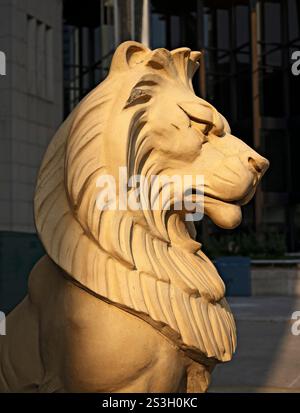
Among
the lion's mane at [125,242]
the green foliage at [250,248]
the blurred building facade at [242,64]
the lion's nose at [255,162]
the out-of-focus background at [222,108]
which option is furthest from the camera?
the blurred building facade at [242,64]

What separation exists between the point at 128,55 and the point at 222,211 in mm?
587

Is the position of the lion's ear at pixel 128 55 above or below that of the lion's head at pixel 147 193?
above

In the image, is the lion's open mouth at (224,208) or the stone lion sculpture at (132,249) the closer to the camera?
the stone lion sculpture at (132,249)

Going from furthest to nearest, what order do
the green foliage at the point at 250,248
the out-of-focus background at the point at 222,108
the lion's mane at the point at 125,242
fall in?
the green foliage at the point at 250,248
the out-of-focus background at the point at 222,108
the lion's mane at the point at 125,242

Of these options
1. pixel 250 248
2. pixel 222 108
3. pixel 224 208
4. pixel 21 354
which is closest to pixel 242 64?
pixel 222 108

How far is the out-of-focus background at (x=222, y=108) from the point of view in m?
5.79

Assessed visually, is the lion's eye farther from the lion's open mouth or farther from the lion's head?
the lion's open mouth

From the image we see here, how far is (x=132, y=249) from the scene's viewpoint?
1.65 meters

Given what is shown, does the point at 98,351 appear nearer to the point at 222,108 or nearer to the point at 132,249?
the point at 132,249

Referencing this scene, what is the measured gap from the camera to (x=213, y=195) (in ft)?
5.72

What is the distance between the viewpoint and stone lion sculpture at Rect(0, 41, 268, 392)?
1.63m

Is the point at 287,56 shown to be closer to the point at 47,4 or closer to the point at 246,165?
the point at 47,4

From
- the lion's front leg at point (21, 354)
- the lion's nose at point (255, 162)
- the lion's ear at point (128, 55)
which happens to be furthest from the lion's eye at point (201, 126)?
the lion's front leg at point (21, 354)

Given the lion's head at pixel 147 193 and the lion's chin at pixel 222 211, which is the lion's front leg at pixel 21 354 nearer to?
the lion's head at pixel 147 193
